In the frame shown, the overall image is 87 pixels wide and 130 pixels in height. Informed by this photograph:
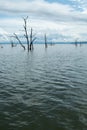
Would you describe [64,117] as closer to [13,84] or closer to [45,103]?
[45,103]

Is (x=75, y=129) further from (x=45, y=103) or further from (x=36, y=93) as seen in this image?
(x=36, y=93)

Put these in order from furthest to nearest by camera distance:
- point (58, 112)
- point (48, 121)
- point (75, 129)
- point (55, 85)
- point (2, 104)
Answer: point (55, 85)
point (2, 104)
point (58, 112)
point (48, 121)
point (75, 129)

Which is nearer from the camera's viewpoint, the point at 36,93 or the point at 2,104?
the point at 2,104

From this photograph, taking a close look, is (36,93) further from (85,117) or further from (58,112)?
(85,117)

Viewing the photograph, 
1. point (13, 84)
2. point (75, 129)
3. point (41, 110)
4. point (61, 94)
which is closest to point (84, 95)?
point (61, 94)

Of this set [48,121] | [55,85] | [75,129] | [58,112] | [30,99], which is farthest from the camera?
[55,85]

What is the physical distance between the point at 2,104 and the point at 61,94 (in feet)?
13.5

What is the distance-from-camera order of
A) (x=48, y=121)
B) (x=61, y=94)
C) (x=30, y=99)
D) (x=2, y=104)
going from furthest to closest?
(x=61, y=94) < (x=30, y=99) < (x=2, y=104) < (x=48, y=121)

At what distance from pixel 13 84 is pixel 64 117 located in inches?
321

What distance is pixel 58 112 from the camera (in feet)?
37.9

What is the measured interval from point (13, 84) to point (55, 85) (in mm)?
3466

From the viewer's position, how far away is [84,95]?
1444cm

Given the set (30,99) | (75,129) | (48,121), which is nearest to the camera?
(75,129)

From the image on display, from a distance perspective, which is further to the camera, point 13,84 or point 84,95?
point 13,84
